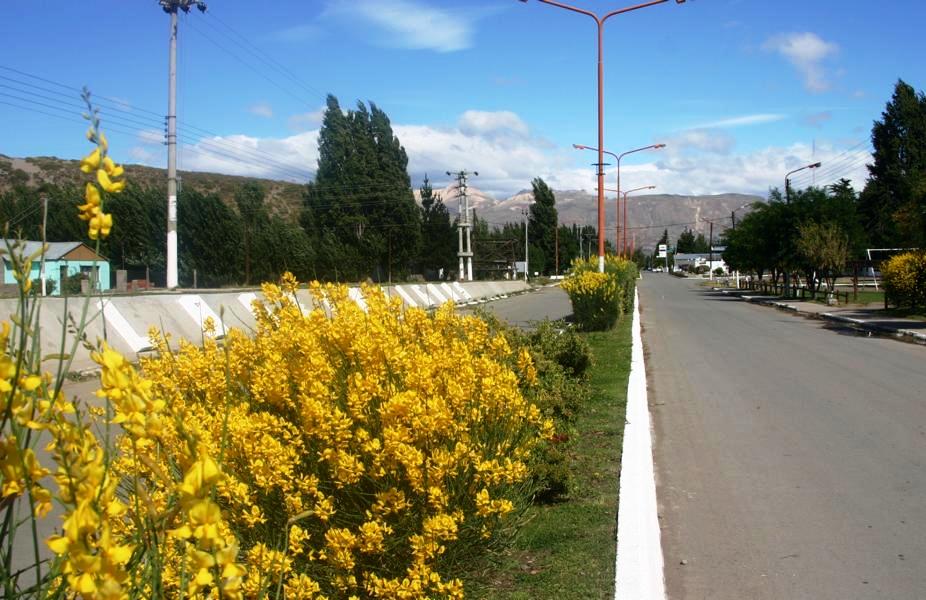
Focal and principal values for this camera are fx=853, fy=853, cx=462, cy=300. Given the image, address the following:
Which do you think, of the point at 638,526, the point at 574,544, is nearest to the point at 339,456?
the point at 574,544

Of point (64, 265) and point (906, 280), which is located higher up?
point (64, 265)

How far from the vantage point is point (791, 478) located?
6.80m

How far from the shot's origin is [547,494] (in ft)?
19.5

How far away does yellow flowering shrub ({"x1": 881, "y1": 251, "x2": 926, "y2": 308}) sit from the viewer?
26.6 meters

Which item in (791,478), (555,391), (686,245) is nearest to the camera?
(791,478)

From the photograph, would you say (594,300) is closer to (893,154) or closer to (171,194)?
(171,194)

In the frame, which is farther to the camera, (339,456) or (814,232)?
(814,232)

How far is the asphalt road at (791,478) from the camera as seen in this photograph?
477 centimetres

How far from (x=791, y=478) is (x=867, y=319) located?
68.6 feet

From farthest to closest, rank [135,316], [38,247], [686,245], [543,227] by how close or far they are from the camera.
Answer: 1. [686,245]
2. [543,227]
3. [135,316]
4. [38,247]

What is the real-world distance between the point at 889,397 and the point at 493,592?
8.37 m

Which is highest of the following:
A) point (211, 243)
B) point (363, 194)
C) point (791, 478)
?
point (363, 194)

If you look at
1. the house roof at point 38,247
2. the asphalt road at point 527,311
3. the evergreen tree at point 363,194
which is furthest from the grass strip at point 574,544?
the evergreen tree at point 363,194

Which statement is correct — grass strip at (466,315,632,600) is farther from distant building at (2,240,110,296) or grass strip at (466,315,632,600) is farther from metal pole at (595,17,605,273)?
metal pole at (595,17,605,273)
